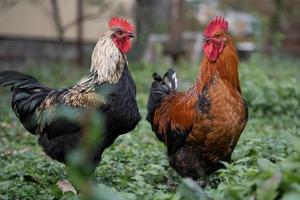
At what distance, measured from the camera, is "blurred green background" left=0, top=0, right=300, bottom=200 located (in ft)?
11.3

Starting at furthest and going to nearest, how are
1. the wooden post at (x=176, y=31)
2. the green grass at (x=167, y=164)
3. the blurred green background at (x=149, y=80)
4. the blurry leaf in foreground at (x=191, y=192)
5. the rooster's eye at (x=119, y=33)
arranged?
the wooden post at (x=176, y=31)
the rooster's eye at (x=119, y=33)
the blurred green background at (x=149, y=80)
the green grass at (x=167, y=164)
the blurry leaf in foreground at (x=191, y=192)

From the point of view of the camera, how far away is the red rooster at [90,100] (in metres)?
4.80

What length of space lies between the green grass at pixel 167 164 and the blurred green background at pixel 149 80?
0.01 meters

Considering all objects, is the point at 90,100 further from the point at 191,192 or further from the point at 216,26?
the point at 191,192

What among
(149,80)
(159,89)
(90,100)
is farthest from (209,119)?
(149,80)

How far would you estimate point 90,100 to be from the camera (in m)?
4.86

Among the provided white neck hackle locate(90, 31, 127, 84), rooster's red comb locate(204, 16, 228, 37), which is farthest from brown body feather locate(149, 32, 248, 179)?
white neck hackle locate(90, 31, 127, 84)

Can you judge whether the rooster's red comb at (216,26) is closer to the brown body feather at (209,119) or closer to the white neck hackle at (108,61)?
the brown body feather at (209,119)

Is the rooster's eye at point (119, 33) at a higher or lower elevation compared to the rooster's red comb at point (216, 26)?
lower

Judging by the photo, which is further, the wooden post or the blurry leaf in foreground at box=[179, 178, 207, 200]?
the wooden post

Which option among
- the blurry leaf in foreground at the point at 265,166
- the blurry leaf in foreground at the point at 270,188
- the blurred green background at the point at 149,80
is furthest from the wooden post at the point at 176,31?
the blurry leaf in foreground at the point at 270,188

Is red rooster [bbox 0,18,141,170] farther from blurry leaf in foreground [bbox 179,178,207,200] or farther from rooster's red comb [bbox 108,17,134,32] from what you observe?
blurry leaf in foreground [bbox 179,178,207,200]

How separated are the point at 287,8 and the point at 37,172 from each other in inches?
664

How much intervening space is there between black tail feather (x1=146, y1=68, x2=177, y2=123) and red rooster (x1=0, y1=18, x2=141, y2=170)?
2.12ft
